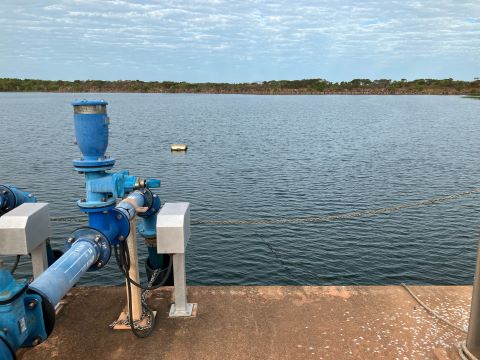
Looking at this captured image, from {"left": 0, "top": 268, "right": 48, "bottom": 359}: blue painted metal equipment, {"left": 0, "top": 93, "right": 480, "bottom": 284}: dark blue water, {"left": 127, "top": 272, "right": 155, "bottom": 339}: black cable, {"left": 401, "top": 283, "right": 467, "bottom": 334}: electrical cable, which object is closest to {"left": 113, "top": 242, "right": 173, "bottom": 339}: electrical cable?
{"left": 127, "top": 272, "right": 155, "bottom": 339}: black cable

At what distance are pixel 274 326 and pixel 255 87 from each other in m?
179

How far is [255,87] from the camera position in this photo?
7047 inches

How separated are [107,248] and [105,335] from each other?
4.32 feet

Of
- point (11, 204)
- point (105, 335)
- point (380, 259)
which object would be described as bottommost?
point (380, 259)

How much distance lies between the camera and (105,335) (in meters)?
4.57

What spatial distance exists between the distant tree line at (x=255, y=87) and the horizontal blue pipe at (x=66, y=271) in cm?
16344

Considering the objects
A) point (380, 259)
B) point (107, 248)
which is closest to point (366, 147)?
point (380, 259)

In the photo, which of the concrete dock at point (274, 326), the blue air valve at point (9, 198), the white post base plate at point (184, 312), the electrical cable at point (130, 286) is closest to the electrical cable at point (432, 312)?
the concrete dock at point (274, 326)

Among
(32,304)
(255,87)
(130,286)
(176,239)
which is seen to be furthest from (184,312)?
(255,87)

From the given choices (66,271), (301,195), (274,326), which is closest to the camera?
(66,271)

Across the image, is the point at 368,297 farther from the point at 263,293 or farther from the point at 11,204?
the point at 11,204

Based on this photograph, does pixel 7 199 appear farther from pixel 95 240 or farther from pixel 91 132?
pixel 95 240

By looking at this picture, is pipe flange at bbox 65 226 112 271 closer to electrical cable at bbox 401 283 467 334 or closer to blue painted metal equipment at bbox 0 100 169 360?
blue painted metal equipment at bbox 0 100 169 360

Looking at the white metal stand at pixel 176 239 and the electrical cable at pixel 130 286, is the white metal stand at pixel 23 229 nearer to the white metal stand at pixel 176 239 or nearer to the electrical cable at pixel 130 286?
the electrical cable at pixel 130 286
